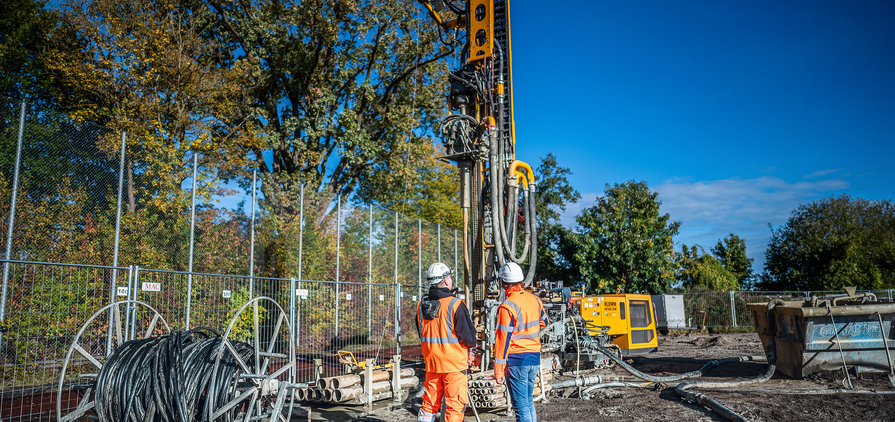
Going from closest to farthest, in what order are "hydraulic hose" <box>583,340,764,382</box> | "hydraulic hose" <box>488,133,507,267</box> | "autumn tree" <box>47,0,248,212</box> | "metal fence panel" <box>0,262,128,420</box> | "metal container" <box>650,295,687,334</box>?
1. "metal fence panel" <box>0,262,128,420</box>
2. "hydraulic hose" <box>583,340,764,382</box>
3. "hydraulic hose" <box>488,133,507,267</box>
4. "autumn tree" <box>47,0,248,212</box>
5. "metal container" <box>650,295,687,334</box>

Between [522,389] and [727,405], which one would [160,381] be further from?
[727,405]

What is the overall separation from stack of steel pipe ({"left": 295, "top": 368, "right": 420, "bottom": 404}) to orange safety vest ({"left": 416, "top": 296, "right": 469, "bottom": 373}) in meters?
3.49

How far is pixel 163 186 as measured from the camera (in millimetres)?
11211

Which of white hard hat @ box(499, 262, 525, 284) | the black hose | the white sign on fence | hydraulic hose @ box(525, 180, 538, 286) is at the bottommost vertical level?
the black hose

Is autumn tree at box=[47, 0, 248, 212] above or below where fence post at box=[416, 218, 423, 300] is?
above

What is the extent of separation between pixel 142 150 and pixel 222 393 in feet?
24.6

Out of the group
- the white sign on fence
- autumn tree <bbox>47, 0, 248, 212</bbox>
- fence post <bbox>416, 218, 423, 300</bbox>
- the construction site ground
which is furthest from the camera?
fence post <bbox>416, 218, 423, 300</bbox>

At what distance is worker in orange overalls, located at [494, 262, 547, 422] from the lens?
5.48 meters

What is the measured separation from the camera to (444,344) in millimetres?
5246

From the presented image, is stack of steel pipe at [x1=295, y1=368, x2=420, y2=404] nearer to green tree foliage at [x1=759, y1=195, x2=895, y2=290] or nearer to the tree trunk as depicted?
the tree trunk

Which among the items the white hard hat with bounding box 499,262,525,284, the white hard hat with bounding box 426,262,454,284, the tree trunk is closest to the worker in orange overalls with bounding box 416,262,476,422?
the white hard hat with bounding box 426,262,454,284

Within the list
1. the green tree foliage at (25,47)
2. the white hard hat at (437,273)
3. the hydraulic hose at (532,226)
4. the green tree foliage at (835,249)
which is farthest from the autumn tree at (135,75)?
the green tree foliage at (835,249)

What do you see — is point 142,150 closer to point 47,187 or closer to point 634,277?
point 47,187

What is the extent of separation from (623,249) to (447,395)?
1137 inches
